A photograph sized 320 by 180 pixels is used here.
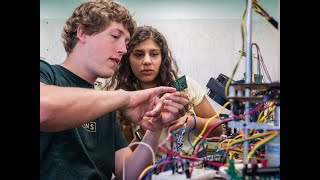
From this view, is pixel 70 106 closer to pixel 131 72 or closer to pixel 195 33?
pixel 131 72

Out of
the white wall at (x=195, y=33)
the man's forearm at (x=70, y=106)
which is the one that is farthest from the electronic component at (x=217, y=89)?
the man's forearm at (x=70, y=106)

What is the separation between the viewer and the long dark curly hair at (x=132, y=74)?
1345mm

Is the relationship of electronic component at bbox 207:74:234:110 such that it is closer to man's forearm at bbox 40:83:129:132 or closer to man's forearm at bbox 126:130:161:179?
man's forearm at bbox 126:130:161:179

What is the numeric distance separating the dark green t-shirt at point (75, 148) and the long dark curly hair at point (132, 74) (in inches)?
8.2

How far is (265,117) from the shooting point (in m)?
0.87

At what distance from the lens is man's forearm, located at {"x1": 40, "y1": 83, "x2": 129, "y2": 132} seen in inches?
29.3

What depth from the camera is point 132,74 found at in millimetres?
1391

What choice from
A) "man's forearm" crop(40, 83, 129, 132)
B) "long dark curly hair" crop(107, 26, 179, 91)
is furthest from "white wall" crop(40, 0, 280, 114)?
"man's forearm" crop(40, 83, 129, 132)
